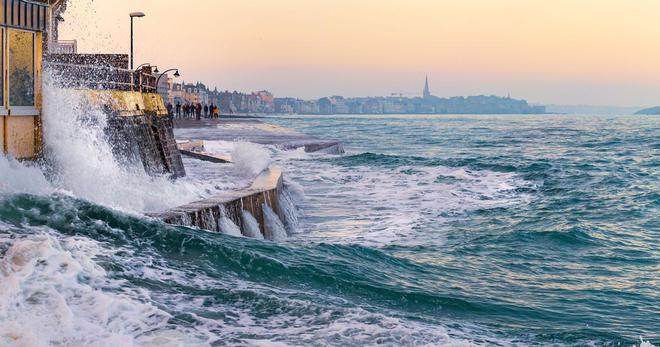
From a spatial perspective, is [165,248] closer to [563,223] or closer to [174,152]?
[563,223]

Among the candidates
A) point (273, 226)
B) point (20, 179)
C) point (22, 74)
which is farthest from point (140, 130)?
point (20, 179)

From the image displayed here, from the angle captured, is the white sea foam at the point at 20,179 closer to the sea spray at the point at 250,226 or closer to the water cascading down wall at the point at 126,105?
the water cascading down wall at the point at 126,105

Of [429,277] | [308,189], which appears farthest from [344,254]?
[308,189]

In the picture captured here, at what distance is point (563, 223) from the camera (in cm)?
1505

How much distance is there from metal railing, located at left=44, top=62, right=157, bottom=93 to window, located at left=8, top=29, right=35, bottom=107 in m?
1.13

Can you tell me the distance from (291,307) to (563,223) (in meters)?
10.1

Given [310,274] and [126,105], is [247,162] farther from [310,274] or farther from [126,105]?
[310,274]

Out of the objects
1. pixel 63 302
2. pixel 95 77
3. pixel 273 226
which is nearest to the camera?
pixel 63 302

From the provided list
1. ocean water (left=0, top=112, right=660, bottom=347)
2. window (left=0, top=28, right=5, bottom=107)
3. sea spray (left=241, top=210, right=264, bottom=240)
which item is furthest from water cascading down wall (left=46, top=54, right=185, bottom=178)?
sea spray (left=241, top=210, right=264, bottom=240)

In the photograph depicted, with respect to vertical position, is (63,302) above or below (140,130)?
below

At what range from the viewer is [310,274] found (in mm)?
7695

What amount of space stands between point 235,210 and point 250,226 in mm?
386

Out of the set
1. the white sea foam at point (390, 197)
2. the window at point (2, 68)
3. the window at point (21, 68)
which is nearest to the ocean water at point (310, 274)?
the white sea foam at point (390, 197)

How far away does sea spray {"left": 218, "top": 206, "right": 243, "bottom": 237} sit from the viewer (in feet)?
34.0
